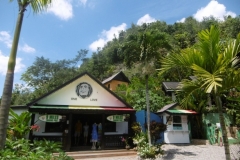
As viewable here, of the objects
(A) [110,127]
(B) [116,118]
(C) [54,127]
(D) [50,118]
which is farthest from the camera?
(A) [110,127]

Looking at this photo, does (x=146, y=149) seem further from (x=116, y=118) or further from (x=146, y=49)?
(x=146, y=49)

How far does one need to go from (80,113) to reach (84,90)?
204 cm

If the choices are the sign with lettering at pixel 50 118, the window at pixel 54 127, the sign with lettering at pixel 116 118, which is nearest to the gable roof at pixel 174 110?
the sign with lettering at pixel 116 118

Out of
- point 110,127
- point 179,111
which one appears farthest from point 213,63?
point 179,111

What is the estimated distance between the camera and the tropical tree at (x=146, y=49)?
38.8 ft

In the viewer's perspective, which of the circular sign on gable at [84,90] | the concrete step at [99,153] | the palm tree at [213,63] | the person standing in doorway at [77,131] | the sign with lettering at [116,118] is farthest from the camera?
the person standing in doorway at [77,131]

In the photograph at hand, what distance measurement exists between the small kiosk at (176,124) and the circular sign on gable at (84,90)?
6.81 meters

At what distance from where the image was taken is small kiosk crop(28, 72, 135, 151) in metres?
12.5

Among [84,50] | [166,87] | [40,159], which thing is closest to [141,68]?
[40,159]

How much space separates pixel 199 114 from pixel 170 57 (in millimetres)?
14510

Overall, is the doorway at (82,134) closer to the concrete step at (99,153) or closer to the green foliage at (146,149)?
the concrete step at (99,153)

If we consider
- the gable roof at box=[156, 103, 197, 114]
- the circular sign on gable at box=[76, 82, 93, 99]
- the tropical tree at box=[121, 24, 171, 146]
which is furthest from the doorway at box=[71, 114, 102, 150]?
the gable roof at box=[156, 103, 197, 114]

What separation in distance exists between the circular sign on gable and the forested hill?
3408 mm

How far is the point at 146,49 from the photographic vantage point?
1188cm
